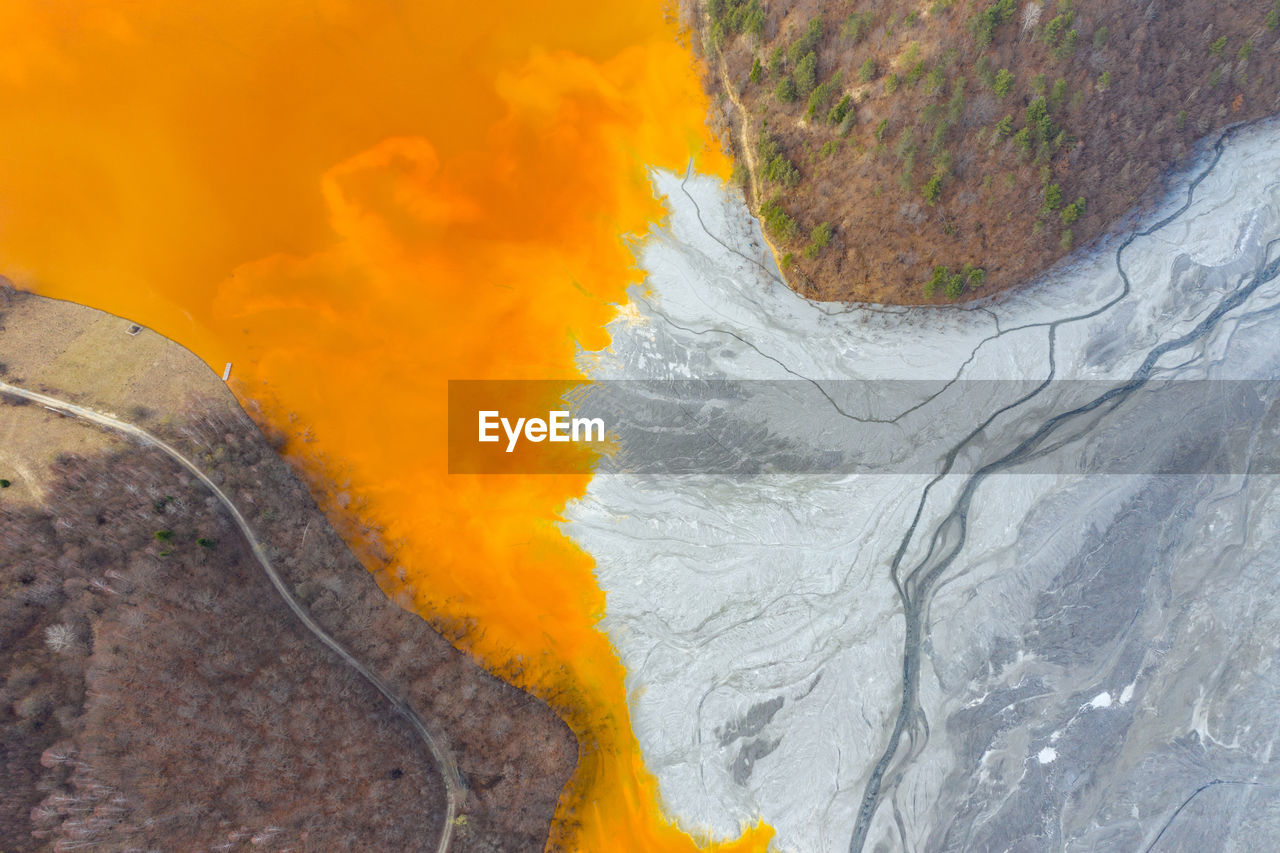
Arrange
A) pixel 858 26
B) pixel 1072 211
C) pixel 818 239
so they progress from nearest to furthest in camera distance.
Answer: pixel 1072 211 → pixel 858 26 → pixel 818 239

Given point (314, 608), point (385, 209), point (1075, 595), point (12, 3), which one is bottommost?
point (1075, 595)

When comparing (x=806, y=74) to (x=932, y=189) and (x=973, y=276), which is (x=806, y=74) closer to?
(x=932, y=189)

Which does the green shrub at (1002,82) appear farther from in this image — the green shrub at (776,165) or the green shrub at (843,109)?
the green shrub at (776,165)

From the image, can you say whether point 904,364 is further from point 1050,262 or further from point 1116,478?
point 1116,478

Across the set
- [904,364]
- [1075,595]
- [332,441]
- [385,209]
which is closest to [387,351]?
[332,441]

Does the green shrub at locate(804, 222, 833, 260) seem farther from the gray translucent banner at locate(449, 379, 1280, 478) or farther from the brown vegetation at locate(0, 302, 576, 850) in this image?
the brown vegetation at locate(0, 302, 576, 850)

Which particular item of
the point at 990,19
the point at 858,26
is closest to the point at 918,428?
the point at 990,19
